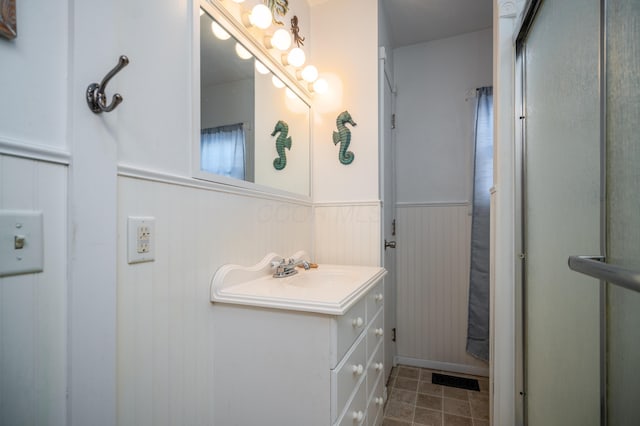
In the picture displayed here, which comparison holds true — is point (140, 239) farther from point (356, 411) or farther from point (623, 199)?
point (623, 199)

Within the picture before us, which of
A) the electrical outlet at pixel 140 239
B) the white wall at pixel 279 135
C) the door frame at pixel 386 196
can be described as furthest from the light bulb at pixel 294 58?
the electrical outlet at pixel 140 239

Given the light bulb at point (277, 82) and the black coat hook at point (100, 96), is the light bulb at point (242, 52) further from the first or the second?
the black coat hook at point (100, 96)

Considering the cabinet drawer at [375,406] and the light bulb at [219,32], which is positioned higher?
the light bulb at [219,32]

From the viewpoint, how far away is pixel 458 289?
217 centimetres

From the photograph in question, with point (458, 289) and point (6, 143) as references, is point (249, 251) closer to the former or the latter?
point (6, 143)

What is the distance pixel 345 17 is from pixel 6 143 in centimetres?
186

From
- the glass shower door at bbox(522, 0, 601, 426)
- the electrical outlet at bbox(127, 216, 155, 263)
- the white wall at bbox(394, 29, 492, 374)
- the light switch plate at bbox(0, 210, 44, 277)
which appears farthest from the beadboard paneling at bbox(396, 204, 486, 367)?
the light switch plate at bbox(0, 210, 44, 277)

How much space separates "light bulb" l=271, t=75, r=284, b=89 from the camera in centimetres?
146

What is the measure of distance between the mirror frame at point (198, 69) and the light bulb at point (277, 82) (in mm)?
18

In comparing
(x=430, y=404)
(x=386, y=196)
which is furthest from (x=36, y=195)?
(x=430, y=404)

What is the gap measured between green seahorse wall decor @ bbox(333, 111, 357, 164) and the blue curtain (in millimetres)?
970

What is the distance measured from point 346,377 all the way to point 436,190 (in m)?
1.71

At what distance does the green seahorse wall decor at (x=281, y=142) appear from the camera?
1488mm

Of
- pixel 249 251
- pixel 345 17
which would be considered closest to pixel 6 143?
pixel 249 251
